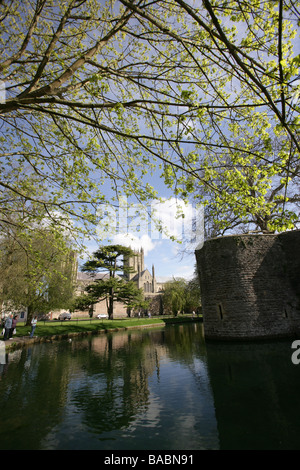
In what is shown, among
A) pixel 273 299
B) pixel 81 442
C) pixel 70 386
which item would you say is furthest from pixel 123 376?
pixel 273 299

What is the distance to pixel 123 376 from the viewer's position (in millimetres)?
7457

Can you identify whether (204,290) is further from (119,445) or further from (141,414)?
(119,445)

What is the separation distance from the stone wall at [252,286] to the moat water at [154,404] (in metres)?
3.35

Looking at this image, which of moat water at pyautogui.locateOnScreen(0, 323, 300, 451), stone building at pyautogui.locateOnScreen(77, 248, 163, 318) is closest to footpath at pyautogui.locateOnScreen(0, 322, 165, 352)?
moat water at pyautogui.locateOnScreen(0, 323, 300, 451)

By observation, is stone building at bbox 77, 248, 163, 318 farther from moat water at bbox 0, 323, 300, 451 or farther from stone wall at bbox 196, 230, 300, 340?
moat water at bbox 0, 323, 300, 451

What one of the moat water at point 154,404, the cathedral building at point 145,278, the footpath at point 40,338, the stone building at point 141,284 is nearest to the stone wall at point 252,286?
the moat water at point 154,404

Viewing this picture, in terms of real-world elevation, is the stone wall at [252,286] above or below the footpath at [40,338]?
above

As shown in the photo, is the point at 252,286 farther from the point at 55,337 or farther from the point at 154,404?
the point at 55,337

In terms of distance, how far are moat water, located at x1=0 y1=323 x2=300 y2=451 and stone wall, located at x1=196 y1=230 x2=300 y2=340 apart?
3.35 metres

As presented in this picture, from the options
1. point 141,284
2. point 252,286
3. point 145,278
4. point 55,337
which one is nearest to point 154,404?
point 252,286

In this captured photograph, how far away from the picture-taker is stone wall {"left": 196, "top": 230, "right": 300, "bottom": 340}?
12.6 metres

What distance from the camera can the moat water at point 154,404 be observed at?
3.81 metres

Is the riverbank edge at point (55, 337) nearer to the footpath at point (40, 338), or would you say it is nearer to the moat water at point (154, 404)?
the footpath at point (40, 338)

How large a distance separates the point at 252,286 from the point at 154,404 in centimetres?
927
